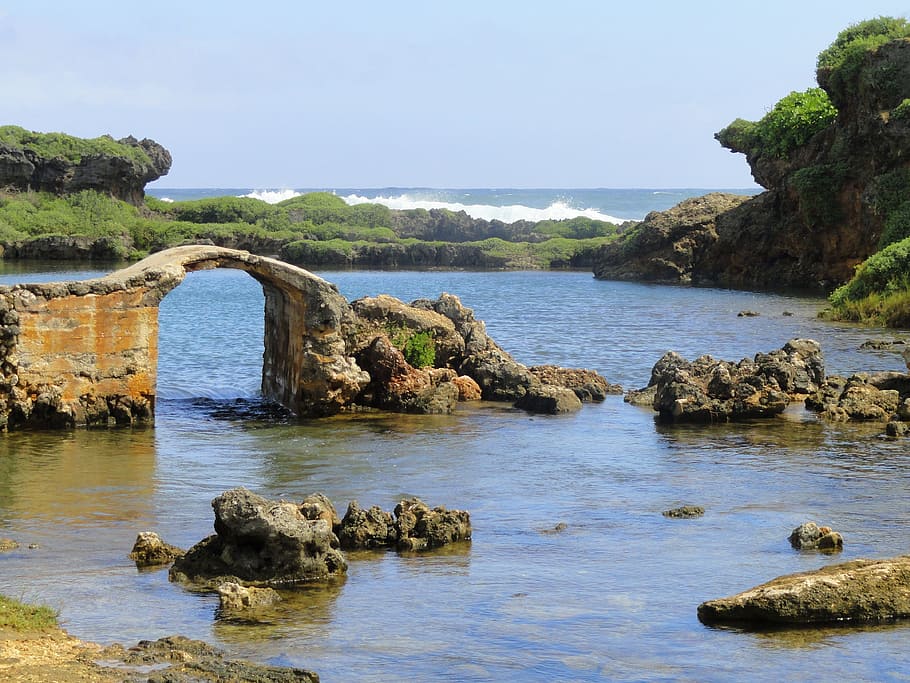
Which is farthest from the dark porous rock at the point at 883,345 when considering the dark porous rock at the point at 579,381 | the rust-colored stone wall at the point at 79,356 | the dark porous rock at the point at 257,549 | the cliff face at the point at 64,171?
the cliff face at the point at 64,171

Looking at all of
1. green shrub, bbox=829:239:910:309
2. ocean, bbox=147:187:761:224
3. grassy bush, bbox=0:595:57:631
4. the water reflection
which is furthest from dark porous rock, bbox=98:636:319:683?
ocean, bbox=147:187:761:224

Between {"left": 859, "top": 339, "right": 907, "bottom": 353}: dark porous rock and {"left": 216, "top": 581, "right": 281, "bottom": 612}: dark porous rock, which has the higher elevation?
{"left": 859, "top": 339, "right": 907, "bottom": 353}: dark porous rock

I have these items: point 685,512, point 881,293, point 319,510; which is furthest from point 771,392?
point 881,293

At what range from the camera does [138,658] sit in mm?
9102

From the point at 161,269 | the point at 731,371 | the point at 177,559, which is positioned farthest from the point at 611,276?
the point at 177,559

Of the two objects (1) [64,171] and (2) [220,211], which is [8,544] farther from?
(2) [220,211]

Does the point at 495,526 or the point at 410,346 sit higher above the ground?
→ the point at 410,346

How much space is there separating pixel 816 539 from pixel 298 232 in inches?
2849

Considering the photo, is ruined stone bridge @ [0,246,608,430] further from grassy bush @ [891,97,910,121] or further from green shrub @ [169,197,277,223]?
green shrub @ [169,197,277,223]

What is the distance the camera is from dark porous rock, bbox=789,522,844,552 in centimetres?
1305

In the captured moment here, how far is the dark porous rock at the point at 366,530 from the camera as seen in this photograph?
43.0 feet

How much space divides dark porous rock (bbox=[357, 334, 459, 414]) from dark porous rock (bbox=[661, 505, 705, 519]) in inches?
302

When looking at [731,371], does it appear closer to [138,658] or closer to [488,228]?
[138,658]

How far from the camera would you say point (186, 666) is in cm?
884
